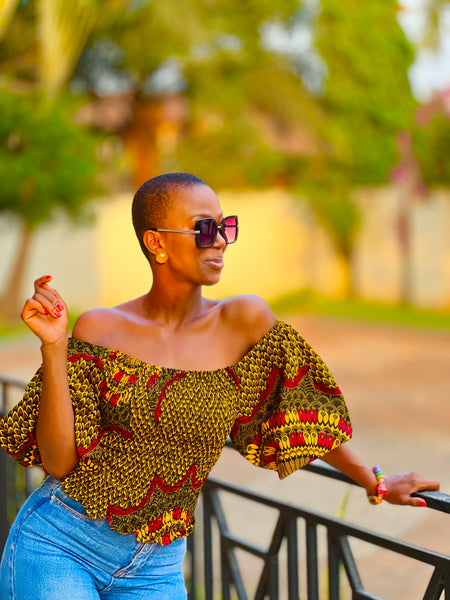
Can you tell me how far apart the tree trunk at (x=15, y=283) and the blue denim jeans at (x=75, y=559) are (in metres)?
11.3

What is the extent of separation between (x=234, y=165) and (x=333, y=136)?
1.96 metres

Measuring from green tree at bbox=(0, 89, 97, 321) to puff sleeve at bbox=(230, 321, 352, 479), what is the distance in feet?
29.5

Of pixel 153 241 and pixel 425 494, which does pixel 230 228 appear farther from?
pixel 425 494

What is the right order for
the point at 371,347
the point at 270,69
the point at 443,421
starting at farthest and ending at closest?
1. the point at 270,69
2. the point at 371,347
3. the point at 443,421

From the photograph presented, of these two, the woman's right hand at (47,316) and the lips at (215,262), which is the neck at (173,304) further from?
the woman's right hand at (47,316)

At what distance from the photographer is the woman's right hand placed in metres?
1.39

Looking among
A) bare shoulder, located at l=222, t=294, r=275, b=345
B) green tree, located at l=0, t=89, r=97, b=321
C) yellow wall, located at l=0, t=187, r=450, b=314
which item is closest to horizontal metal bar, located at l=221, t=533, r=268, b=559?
bare shoulder, located at l=222, t=294, r=275, b=345

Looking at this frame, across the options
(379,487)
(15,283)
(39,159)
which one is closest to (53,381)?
(379,487)

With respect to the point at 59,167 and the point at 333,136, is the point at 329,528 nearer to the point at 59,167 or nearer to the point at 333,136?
the point at 59,167

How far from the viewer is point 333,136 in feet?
49.2

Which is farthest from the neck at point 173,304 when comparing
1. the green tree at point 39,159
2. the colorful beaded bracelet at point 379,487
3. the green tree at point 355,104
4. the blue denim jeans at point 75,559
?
the green tree at point 355,104

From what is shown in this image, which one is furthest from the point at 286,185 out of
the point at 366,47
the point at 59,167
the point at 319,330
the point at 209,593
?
the point at 209,593

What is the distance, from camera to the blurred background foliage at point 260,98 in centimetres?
1386

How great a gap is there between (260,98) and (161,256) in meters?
13.7
